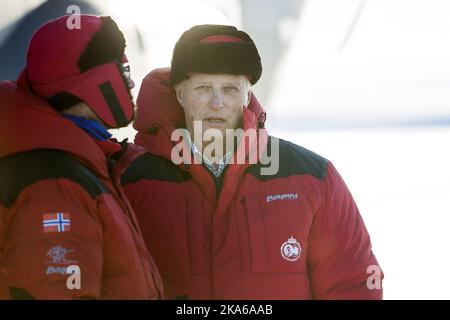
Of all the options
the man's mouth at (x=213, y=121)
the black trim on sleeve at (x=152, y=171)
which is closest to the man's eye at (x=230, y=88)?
the man's mouth at (x=213, y=121)

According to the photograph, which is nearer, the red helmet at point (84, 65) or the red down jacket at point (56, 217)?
the red down jacket at point (56, 217)

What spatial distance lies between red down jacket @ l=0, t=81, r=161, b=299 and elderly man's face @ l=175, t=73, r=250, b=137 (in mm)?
791

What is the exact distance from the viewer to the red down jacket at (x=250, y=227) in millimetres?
2598

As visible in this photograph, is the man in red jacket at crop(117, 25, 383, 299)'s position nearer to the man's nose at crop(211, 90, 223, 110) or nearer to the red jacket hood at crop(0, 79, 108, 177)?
the man's nose at crop(211, 90, 223, 110)

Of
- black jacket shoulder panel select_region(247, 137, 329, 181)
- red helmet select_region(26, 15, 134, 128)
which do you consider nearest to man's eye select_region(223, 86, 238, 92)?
black jacket shoulder panel select_region(247, 137, 329, 181)

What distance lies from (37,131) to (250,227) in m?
0.96

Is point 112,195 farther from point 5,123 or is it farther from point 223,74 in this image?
point 223,74

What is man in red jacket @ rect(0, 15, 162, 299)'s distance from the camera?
6.14 feet

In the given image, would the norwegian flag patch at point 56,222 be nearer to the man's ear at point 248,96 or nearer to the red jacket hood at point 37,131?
the red jacket hood at point 37,131

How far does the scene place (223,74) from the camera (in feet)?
9.15

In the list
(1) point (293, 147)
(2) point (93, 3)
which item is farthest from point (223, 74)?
(2) point (93, 3)

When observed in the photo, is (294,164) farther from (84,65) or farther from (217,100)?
(84,65)

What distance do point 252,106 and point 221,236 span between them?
0.59 meters

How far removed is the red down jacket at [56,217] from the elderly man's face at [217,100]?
791mm
